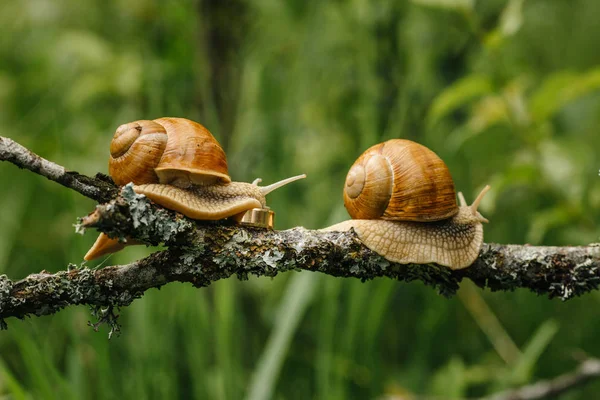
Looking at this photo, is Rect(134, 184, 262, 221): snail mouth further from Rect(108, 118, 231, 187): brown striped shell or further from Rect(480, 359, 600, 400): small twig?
Rect(480, 359, 600, 400): small twig

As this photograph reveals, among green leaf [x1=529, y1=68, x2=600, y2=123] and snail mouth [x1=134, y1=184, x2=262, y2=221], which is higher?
green leaf [x1=529, y1=68, x2=600, y2=123]

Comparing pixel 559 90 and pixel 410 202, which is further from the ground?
pixel 559 90

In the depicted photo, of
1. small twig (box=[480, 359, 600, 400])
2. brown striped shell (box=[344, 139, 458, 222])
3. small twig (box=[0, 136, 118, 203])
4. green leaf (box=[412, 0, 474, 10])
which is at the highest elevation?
green leaf (box=[412, 0, 474, 10])

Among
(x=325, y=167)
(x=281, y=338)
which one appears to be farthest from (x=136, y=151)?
(x=325, y=167)

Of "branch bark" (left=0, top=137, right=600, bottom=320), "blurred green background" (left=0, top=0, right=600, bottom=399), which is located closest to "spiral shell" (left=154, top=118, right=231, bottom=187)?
"branch bark" (left=0, top=137, right=600, bottom=320)

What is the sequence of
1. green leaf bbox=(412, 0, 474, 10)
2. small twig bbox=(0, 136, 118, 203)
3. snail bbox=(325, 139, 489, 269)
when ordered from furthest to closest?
green leaf bbox=(412, 0, 474, 10), snail bbox=(325, 139, 489, 269), small twig bbox=(0, 136, 118, 203)

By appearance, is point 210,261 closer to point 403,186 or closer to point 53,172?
point 53,172
